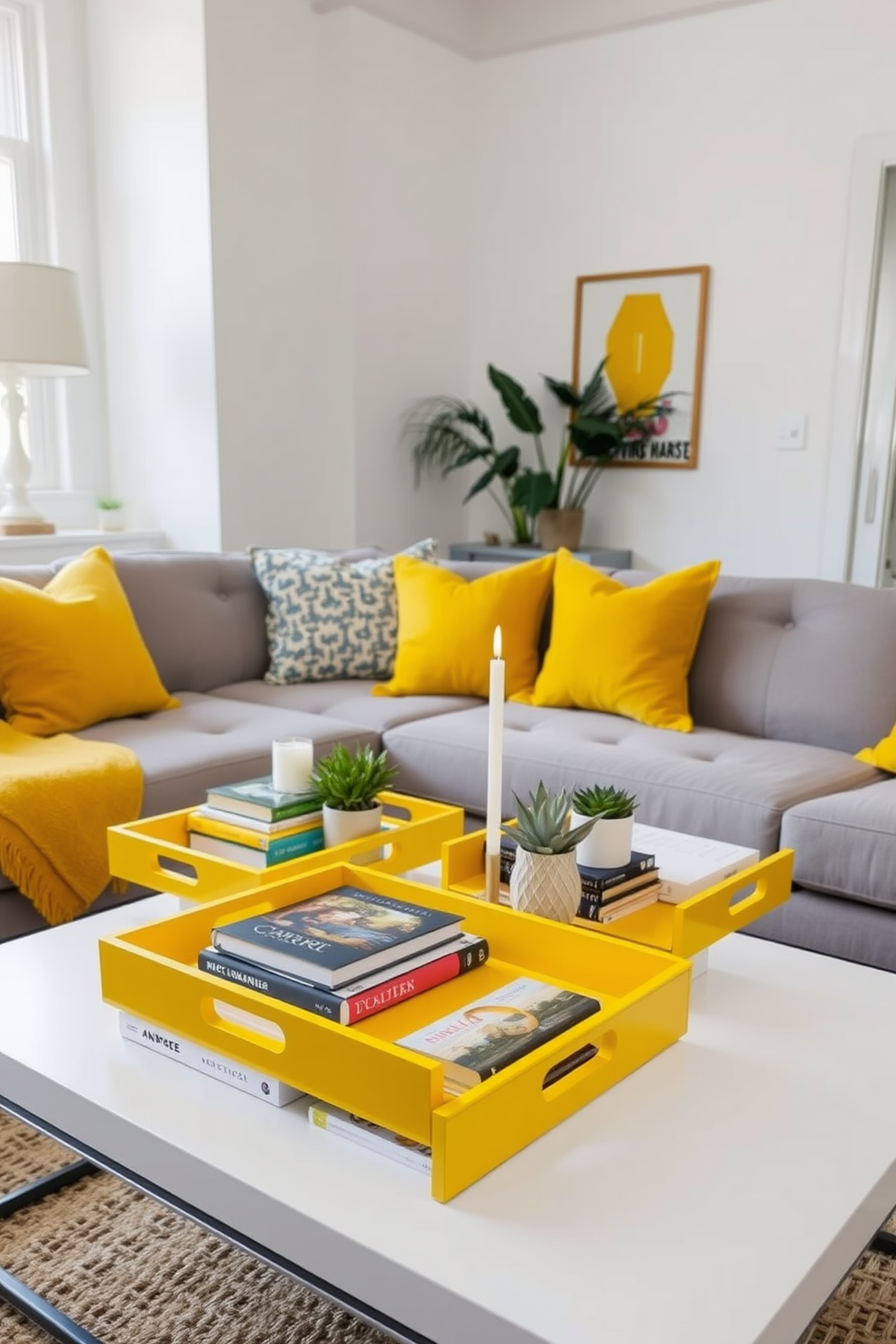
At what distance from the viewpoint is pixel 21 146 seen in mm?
3908

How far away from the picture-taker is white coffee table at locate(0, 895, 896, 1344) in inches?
32.3

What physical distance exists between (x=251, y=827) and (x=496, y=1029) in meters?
0.59

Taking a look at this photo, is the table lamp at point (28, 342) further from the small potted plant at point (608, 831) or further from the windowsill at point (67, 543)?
the small potted plant at point (608, 831)

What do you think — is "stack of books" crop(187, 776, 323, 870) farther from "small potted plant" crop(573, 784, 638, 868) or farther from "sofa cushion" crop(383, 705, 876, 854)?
"sofa cushion" crop(383, 705, 876, 854)

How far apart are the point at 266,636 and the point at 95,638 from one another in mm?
665

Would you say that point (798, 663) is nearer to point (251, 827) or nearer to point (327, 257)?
point (251, 827)

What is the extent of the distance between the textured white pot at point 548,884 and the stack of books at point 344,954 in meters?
0.08

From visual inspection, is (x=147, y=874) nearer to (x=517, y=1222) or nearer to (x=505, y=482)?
(x=517, y=1222)

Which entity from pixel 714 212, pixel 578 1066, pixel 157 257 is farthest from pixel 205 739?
pixel 714 212

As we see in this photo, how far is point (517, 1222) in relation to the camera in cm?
89

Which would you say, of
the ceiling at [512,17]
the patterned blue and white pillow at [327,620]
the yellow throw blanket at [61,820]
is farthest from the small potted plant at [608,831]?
the ceiling at [512,17]

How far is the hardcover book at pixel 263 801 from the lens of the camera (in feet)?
5.13

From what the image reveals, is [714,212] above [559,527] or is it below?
above

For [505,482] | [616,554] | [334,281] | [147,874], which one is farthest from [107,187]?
[147,874]
